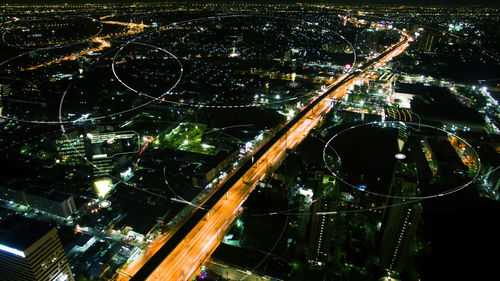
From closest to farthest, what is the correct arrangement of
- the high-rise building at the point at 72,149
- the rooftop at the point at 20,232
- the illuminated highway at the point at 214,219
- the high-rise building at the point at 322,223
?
1. the rooftop at the point at 20,232
2. the illuminated highway at the point at 214,219
3. the high-rise building at the point at 322,223
4. the high-rise building at the point at 72,149

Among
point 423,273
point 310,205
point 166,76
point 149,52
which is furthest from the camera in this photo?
point 149,52

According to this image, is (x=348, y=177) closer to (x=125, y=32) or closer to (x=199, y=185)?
(x=199, y=185)

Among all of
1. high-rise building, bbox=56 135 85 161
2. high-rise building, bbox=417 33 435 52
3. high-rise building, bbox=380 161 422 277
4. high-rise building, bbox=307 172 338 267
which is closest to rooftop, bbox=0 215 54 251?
high-rise building, bbox=307 172 338 267

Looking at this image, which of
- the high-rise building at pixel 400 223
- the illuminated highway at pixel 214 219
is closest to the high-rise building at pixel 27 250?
the illuminated highway at pixel 214 219

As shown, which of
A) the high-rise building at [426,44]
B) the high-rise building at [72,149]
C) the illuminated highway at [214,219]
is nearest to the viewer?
the illuminated highway at [214,219]

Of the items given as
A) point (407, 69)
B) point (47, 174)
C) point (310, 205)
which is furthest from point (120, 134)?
point (407, 69)

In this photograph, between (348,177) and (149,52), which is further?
(149,52)

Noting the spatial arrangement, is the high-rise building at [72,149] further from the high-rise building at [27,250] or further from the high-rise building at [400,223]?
the high-rise building at [400,223]

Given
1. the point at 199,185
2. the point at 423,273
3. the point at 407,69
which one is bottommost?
the point at 423,273
